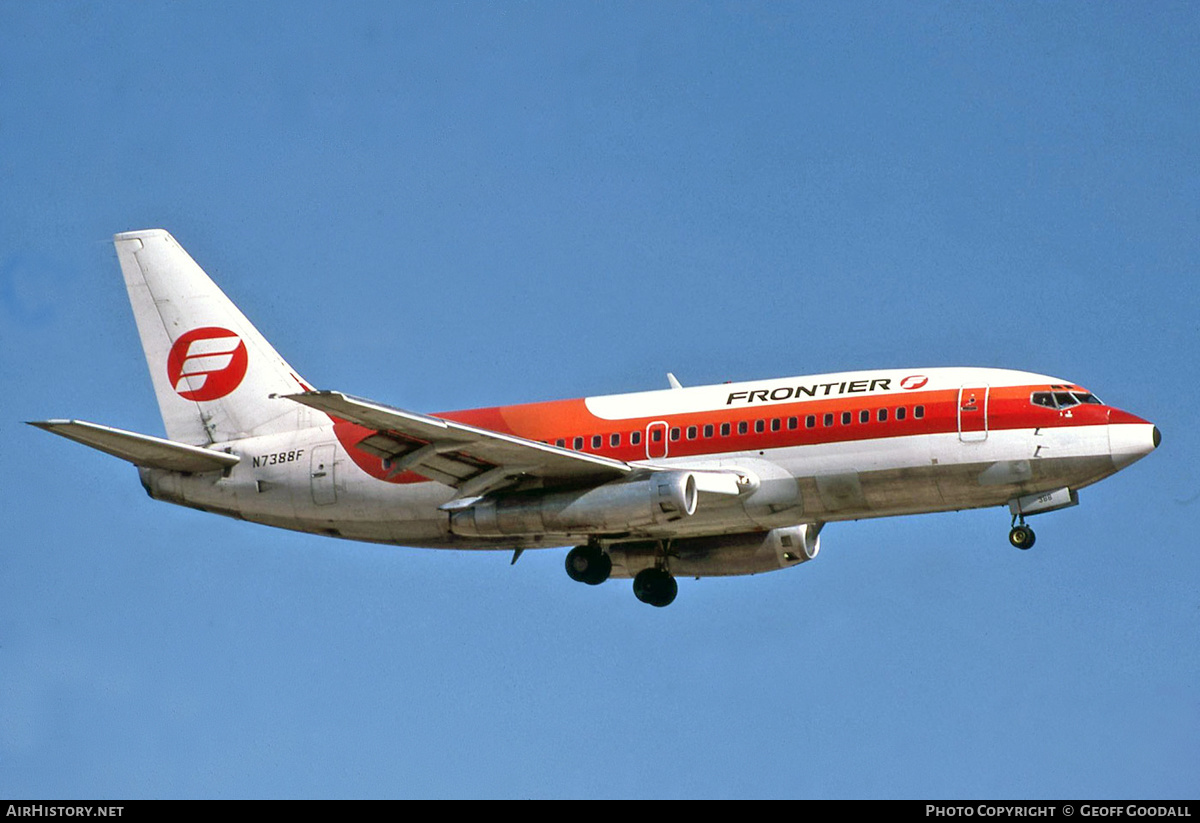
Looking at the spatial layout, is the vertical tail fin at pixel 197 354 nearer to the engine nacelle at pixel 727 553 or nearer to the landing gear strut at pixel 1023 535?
the engine nacelle at pixel 727 553

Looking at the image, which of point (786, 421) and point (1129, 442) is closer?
point (1129, 442)

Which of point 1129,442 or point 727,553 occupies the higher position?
point 1129,442

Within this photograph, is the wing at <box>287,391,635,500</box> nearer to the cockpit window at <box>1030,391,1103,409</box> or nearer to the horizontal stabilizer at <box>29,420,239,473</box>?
the horizontal stabilizer at <box>29,420,239,473</box>

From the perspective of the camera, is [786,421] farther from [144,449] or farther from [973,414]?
[144,449]

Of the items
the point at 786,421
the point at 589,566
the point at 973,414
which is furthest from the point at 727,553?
the point at 973,414

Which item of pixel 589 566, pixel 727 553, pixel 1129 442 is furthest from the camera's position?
pixel 727 553

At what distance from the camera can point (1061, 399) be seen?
140ft

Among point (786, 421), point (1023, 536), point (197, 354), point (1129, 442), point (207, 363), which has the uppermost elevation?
point (197, 354)

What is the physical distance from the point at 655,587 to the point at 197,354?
45.4ft

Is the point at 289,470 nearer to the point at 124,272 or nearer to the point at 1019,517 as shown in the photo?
the point at 124,272

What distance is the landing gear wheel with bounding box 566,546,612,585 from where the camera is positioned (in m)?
46.3

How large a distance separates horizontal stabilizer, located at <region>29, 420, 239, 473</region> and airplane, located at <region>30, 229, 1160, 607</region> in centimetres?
7

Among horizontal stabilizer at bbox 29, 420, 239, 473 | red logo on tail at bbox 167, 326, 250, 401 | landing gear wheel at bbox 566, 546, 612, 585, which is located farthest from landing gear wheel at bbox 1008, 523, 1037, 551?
red logo on tail at bbox 167, 326, 250, 401
